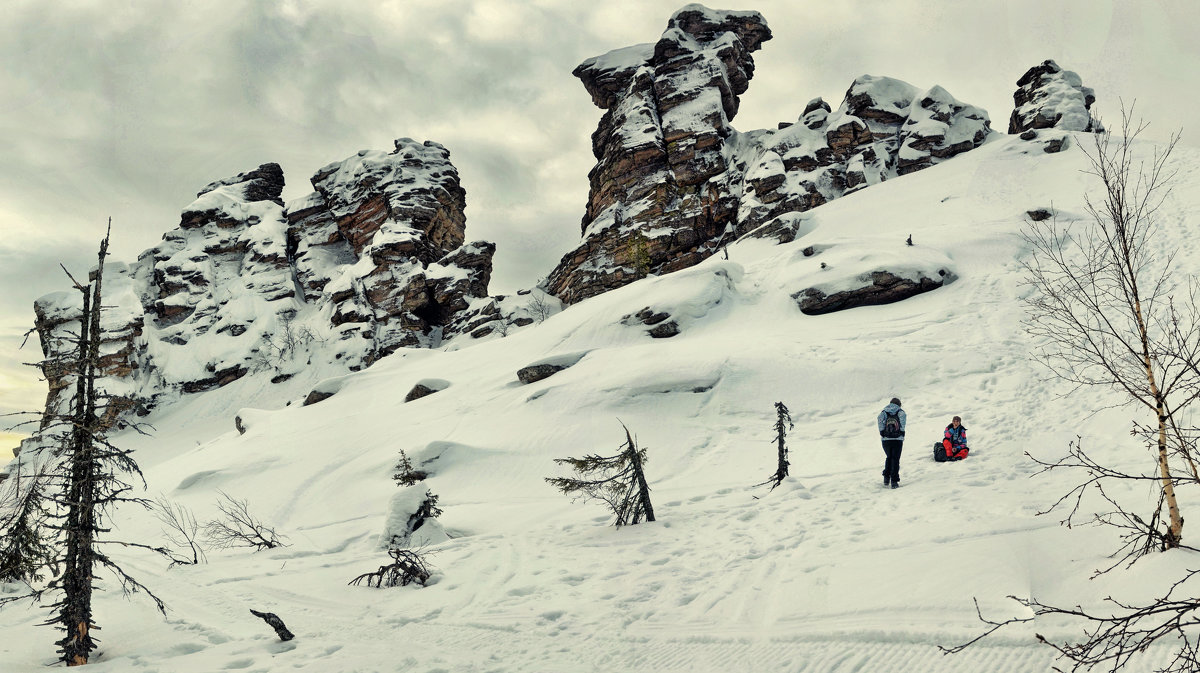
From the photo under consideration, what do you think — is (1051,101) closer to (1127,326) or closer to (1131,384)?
(1127,326)

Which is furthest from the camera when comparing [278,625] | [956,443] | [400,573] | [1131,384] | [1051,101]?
[1051,101]

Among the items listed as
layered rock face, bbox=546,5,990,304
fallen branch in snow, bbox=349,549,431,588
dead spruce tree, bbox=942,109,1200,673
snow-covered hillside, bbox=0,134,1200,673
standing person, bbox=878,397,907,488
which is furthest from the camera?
layered rock face, bbox=546,5,990,304

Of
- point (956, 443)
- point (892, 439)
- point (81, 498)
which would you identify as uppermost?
point (81, 498)

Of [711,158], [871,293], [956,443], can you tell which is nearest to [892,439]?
[956,443]

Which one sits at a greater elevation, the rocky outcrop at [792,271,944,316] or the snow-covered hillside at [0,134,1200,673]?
the rocky outcrop at [792,271,944,316]

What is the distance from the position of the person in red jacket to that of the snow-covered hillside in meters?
0.39

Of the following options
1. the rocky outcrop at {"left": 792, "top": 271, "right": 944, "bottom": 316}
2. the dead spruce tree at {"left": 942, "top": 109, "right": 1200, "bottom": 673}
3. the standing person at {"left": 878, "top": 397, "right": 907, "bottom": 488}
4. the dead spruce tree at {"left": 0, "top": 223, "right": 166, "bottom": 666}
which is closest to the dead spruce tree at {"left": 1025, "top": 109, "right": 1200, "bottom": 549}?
the dead spruce tree at {"left": 942, "top": 109, "right": 1200, "bottom": 673}

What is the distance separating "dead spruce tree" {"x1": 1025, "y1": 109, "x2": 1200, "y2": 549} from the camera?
4.86 metres

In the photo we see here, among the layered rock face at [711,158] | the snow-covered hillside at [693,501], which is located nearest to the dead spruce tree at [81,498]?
the snow-covered hillside at [693,501]

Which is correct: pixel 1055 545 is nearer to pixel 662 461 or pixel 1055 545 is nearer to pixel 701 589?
pixel 701 589

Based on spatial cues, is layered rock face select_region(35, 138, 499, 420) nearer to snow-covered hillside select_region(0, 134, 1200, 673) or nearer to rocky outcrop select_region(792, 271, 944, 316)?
snow-covered hillside select_region(0, 134, 1200, 673)

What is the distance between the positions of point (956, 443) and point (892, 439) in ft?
6.68

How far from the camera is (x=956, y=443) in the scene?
10750 mm

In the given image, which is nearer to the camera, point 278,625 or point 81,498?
point 278,625
